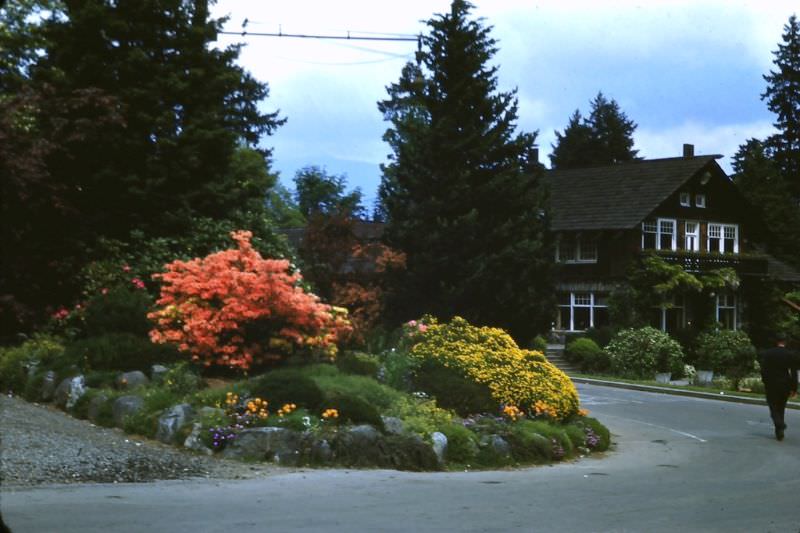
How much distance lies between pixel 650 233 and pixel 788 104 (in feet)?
53.1

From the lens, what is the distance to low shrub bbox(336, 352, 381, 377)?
1911 cm

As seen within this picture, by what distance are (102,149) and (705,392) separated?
60.8ft

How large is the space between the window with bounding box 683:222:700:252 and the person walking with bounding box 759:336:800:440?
3225 centimetres

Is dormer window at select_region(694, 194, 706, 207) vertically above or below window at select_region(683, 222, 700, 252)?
above

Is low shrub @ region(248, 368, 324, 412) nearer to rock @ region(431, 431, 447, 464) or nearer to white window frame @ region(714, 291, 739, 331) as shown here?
rock @ region(431, 431, 447, 464)

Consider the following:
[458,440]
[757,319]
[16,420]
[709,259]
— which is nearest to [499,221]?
[458,440]

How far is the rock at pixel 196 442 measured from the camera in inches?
578

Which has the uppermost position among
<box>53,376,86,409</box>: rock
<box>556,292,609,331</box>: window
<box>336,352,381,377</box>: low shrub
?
<box>556,292,609,331</box>: window

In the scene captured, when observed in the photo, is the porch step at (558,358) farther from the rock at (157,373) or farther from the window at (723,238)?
the rock at (157,373)

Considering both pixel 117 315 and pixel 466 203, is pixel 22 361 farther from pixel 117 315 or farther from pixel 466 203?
pixel 466 203

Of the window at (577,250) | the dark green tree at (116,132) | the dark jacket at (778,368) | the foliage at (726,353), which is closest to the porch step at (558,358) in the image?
the window at (577,250)

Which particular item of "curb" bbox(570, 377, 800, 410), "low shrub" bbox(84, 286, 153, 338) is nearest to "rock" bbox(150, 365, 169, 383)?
"low shrub" bbox(84, 286, 153, 338)

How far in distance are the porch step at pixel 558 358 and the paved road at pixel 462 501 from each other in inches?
1011

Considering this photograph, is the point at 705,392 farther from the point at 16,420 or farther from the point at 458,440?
the point at 16,420
